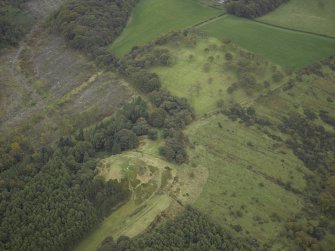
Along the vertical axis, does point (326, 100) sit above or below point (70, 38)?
below

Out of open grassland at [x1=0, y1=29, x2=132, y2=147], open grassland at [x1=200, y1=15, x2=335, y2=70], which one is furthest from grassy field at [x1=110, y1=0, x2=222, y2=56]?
open grassland at [x1=0, y1=29, x2=132, y2=147]

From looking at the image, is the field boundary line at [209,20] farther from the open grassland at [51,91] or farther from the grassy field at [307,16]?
the open grassland at [51,91]

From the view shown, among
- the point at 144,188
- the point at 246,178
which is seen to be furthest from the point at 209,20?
the point at 144,188

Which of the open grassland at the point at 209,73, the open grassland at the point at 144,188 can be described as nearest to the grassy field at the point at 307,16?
the open grassland at the point at 209,73

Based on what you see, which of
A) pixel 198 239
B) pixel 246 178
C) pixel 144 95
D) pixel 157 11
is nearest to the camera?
pixel 198 239

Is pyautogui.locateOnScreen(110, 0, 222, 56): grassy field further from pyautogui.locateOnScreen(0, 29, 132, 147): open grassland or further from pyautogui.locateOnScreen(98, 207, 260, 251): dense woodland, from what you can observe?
pyautogui.locateOnScreen(98, 207, 260, 251): dense woodland

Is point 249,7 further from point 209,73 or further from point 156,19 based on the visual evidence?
point 209,73

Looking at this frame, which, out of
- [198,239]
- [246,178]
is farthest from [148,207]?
[246,178]

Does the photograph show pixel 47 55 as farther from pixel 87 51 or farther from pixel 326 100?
pixel 326 100
